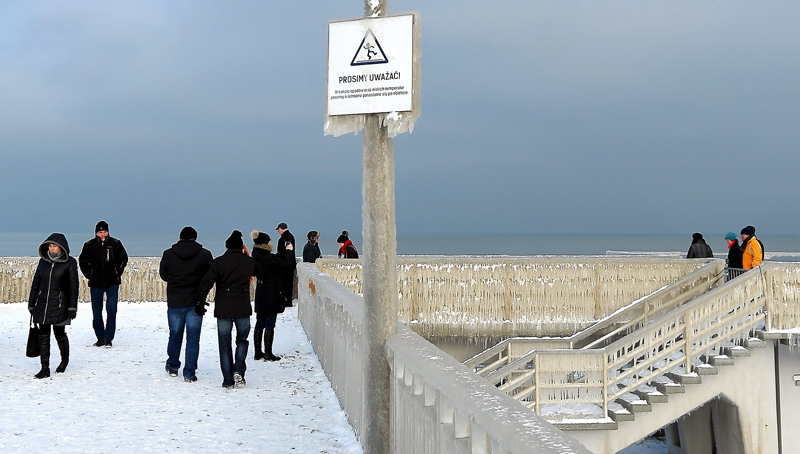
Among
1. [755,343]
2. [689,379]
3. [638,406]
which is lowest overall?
[638,406]

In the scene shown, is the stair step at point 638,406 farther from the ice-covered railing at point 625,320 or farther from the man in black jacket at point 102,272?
the man in black jacket at point 102,272

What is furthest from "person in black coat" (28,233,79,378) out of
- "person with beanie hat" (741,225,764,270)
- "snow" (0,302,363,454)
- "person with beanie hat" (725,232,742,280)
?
"person with beanie hat" (725,232,742,280)

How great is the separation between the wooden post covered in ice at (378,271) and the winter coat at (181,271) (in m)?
4.73

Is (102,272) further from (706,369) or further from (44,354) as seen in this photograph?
(706,369)

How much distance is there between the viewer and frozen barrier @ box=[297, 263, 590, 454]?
7.73ft

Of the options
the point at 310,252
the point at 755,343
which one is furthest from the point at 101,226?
the point at 755,343

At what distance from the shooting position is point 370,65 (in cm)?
463

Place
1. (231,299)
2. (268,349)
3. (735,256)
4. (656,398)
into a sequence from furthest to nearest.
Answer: (735,256), (656,398), (268,349), (231,299)

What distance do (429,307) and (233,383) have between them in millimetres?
6620

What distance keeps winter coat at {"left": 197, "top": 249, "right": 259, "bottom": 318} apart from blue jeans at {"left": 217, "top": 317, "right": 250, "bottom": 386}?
0.37 ft

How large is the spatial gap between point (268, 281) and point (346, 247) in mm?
9192

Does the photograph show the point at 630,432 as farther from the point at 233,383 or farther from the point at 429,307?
the point at 233,383

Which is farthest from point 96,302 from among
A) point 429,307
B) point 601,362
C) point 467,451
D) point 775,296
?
point 775,296

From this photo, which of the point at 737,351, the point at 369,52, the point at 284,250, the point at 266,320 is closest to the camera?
the point at 369,52
